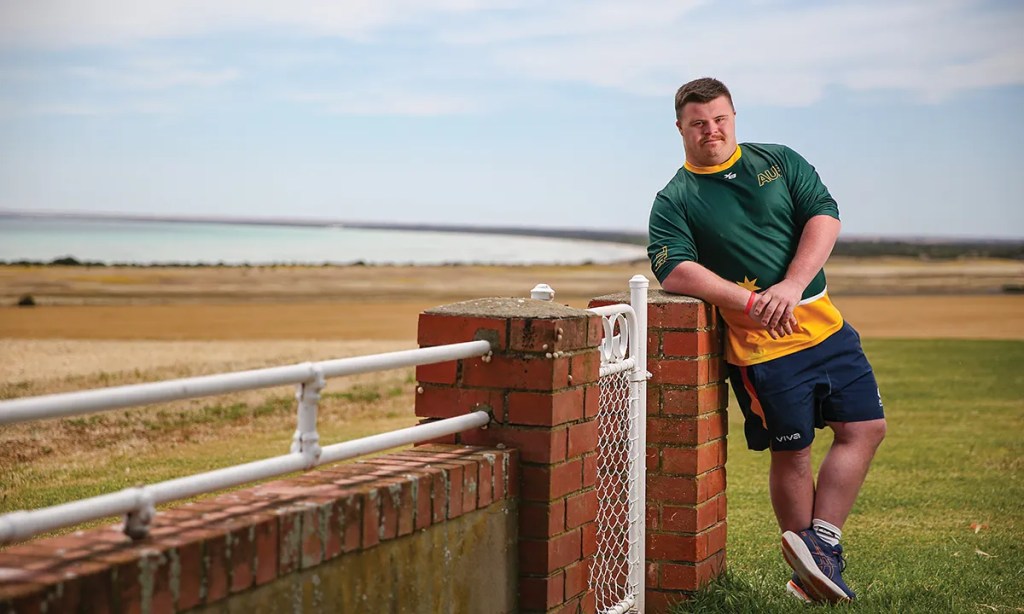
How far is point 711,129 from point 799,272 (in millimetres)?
667

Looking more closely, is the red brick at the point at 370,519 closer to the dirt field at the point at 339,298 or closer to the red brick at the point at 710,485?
the red brick at the point at 710,485

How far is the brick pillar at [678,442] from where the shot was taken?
15.2 ft

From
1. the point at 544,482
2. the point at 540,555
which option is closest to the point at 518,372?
the point at 544,482

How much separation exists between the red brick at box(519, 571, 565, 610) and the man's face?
1.88 metres

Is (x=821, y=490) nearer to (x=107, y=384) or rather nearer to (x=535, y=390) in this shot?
(x=535, y=390)

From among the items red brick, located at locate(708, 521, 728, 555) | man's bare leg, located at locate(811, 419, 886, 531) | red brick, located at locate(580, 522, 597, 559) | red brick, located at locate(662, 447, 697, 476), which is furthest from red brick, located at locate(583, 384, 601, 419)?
man's bare leg, located at locate(811, 419, 886, 531)

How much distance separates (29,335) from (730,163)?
2043 cm

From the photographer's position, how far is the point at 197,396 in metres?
2.55

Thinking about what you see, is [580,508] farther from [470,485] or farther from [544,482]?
[470,485]

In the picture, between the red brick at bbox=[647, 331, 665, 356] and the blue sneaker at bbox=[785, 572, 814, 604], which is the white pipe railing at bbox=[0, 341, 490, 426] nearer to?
the red brick at bbox=[647, 331, 665, 356]

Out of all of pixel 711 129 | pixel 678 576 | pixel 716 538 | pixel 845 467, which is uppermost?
pixel 711 129

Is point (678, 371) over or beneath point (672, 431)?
over

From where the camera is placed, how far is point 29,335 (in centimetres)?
2236

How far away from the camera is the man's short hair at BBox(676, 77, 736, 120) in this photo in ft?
15.1
